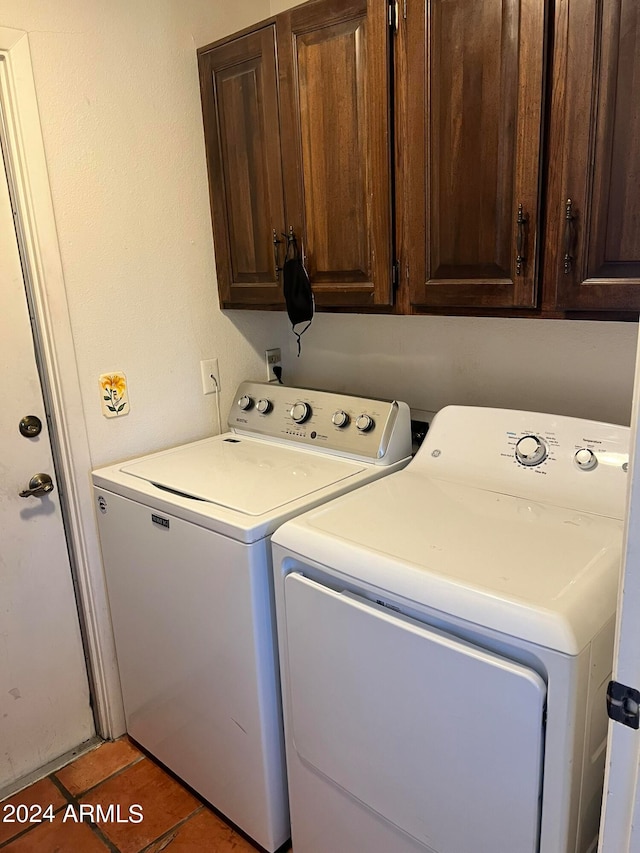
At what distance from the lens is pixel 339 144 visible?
1.61 m

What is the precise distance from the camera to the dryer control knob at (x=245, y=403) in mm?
2133

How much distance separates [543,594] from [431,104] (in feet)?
3.56

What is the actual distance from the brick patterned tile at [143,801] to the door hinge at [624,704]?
57.2 inches

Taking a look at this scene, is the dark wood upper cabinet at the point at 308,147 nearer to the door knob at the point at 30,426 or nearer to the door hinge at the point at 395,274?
the door hinge at the point at 395,274

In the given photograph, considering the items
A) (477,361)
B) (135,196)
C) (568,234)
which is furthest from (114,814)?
(568,234)

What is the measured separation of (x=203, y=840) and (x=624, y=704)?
54.9 inches

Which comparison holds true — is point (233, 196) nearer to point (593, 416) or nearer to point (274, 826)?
point (593, 416)

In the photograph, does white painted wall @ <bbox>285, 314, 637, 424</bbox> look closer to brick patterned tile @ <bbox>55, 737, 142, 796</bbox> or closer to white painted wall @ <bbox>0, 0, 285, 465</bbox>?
white painted wall @ <bbox>0, 0, 285, 465</bbox>

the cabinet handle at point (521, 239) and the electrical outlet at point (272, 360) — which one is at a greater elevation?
the cabinet handle at point (521, 239)

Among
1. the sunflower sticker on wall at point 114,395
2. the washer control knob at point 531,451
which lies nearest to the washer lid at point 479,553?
the washer control knob at point 531,451

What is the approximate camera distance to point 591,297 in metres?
1.27

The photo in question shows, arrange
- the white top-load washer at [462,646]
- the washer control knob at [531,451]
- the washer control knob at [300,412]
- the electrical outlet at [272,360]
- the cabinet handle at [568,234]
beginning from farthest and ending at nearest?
the electrical outlet at [272,360], the washer control knob at [300,412], the washer control knob at [531,451], the cabinet handle at [568,234], the white top-load washer at [462,646]

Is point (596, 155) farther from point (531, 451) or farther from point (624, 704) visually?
point (624, 704)

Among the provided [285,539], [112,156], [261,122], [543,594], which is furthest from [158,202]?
[543,594]
